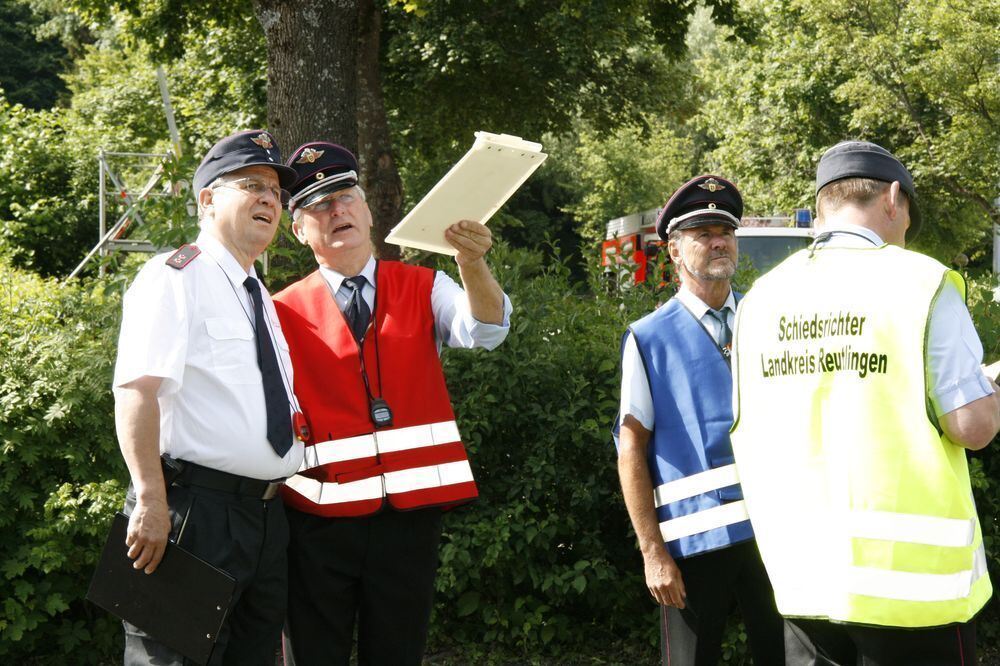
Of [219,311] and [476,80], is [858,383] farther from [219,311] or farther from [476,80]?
[476,80]

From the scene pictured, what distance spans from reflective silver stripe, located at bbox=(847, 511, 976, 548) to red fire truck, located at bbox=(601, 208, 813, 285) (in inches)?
60.5

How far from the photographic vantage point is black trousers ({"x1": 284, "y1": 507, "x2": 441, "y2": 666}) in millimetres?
3373

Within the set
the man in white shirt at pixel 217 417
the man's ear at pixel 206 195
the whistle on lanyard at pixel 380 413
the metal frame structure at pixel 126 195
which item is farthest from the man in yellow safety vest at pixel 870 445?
the metal frame structure at pixel 126 195

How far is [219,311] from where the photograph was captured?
3180 millimetres

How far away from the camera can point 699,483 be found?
3.39 m

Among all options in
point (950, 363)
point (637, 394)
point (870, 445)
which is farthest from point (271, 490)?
point (950, 363)

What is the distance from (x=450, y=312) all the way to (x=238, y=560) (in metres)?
1.08

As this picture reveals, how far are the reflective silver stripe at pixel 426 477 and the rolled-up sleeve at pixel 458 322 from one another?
0.41 metres

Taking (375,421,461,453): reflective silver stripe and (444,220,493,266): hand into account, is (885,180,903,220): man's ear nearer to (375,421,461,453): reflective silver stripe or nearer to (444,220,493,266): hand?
(444,220,493,266): hand

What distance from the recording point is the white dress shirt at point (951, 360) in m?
2.47

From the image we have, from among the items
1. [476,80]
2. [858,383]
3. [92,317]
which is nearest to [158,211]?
[92,317]

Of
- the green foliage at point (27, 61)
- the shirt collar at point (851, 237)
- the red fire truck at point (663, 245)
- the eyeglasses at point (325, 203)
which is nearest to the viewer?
the shirt collar at point (851, 237)

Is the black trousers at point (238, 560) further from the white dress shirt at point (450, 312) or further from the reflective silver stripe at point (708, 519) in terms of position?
the reflective silver stripe at point (708, 519)

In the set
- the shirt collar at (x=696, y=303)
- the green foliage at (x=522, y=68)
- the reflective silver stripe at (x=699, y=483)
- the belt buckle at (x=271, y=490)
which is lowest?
the reflective silver stripe at (x=699, y=483)
